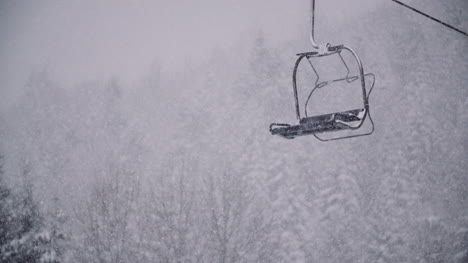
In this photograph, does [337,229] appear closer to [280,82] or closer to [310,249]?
[310,249]

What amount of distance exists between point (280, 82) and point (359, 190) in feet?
50.1

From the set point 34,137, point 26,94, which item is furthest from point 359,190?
point 26,94

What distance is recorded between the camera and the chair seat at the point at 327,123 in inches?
144

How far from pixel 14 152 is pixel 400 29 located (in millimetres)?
62437

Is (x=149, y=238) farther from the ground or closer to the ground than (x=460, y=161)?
closer to the ground

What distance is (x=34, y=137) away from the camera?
1953 inches

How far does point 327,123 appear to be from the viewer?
12.2ft

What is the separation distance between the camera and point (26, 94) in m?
57.9

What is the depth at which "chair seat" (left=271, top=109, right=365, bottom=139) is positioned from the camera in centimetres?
366

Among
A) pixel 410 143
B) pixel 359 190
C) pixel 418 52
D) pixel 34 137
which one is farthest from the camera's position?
pixel 34 137

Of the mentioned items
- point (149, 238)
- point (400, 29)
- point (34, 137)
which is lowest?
point (149, 238)

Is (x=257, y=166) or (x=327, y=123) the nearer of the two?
(x=327, y=123)

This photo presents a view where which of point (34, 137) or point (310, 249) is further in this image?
point (34, 137)

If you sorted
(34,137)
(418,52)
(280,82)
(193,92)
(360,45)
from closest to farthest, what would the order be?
1. (280,82)
2. (418,52)
3. (360,45)
4. (193,92)
5. (34,137)
